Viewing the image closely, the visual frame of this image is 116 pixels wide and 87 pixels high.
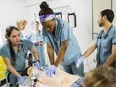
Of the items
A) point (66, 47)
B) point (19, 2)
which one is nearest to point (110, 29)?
point (66, 47)

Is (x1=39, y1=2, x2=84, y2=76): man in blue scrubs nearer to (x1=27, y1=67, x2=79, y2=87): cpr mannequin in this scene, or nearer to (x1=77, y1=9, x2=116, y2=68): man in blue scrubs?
(x1=27, y1=67, x2=79, y2=87): cpr mannequin

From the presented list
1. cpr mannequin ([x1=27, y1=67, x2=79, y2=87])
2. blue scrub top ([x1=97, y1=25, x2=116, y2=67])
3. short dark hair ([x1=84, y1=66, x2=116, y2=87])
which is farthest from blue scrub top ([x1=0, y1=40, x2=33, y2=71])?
short dark hair ([x1=84, y1=66, x2=116, y2=87])

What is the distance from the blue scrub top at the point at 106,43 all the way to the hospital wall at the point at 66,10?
107 centimetres

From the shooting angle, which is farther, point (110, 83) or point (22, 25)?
point (22, 25)

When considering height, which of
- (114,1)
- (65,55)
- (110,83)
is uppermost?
(114,1)

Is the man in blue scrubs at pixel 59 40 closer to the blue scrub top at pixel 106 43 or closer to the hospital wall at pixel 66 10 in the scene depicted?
the blue scrub top at pixel 106 43

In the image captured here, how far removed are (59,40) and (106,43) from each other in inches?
19.3

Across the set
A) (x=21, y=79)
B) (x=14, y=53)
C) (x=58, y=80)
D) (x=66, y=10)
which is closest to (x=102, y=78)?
(x=58, y=80)

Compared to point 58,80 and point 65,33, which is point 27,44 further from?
point 58,80

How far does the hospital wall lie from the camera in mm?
3160

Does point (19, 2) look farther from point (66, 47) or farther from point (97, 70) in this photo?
point (97, 70)

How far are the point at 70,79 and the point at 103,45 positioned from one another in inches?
23.8

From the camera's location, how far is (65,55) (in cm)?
187

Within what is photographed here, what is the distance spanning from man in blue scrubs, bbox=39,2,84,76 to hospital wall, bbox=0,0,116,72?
1.30 m
